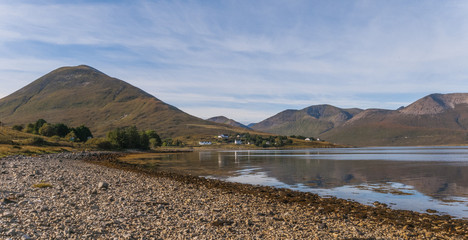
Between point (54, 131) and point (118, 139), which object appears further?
point (118, 139)

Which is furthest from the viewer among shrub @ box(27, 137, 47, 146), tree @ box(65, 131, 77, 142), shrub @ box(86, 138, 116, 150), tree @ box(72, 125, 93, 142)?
tree @ box(72, 125, 93, 142)

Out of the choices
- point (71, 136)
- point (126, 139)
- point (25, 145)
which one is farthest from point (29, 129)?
point (25, 145)

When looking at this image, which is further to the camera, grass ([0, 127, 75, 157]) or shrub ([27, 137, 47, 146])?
shrub ([27, 137, 47, 146])

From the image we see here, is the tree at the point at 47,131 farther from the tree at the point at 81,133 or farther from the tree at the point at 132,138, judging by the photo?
the tree at the point at 132,138

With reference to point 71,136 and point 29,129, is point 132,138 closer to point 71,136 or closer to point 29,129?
point 71,136

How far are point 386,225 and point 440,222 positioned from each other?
13.8 feet

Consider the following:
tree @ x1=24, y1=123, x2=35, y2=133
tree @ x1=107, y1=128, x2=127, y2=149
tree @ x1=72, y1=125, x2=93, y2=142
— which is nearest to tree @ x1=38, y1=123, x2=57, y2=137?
tree @ x1=24, y1=123, x2=35, y2=133

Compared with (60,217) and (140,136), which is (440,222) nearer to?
(60,217)

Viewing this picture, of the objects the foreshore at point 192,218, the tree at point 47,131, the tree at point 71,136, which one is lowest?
the foreshore at point 192,218

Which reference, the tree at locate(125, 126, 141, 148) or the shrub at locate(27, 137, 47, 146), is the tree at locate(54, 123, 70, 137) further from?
the shrub at locate(27, 137, 47, 146)

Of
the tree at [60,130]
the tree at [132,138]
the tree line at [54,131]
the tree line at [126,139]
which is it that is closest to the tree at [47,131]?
the tree line at [54,131]

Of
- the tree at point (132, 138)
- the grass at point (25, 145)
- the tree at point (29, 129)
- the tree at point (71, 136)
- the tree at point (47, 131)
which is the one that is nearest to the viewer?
the grass at point (25, 145)

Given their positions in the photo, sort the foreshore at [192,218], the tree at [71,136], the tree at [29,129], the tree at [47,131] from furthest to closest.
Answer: the tree at [29,129] < the tree at [71,136] < the tree at [47,131] < the foreshore at [192,218]

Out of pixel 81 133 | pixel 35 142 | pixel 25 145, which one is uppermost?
pixel 81 133
